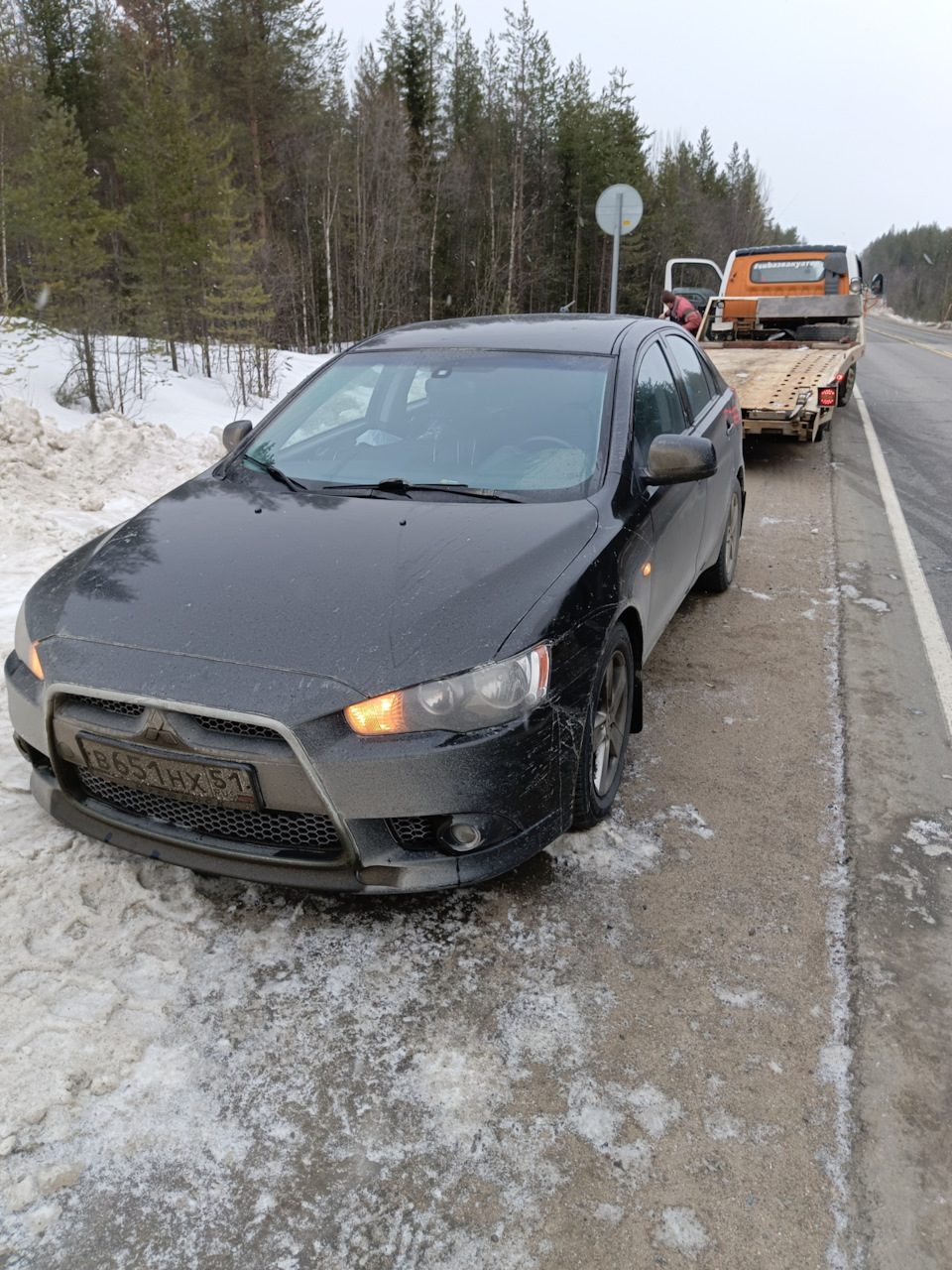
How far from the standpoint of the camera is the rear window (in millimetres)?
14258

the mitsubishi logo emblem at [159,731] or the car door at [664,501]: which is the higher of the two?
the car door at [664,501]

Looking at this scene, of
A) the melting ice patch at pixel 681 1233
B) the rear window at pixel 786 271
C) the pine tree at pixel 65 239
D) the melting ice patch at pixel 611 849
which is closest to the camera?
the melting ice patch at pixel 681 1233

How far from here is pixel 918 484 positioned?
8734 millimetres

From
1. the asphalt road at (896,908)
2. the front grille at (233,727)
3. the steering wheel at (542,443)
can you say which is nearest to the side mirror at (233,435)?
the steering wheel at (542,443)

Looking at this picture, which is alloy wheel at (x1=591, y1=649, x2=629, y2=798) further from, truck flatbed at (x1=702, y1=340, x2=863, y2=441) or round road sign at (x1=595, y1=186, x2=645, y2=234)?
round road sign at (x1=595, y1=186, x2=645, y2=234)

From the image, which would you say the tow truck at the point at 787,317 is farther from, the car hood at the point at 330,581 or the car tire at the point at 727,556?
the car hood at the point at 330,581

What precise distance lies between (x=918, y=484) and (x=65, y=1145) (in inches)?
349

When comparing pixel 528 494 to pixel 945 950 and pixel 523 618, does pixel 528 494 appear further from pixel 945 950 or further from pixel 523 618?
pixel 945 950

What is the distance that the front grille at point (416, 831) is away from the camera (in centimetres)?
251

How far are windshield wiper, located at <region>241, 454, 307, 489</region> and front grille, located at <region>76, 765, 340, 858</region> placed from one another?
140 cm

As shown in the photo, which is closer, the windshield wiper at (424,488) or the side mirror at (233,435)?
the windshield wiper at (424,488)

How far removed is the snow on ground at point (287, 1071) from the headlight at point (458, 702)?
0.73m

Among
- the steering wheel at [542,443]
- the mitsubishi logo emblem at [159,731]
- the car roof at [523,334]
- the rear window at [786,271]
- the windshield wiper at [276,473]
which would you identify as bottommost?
the mitsubishi logo emblem at [159,731]

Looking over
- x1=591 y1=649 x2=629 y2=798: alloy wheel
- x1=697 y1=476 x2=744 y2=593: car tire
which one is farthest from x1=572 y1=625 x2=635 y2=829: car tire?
x1=697 y1=476 x2=744 y2=593: car tire
